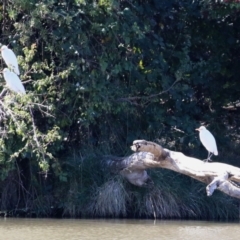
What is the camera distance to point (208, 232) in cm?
952

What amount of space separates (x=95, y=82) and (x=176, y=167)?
2384 mm

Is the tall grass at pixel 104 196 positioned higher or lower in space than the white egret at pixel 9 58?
lower

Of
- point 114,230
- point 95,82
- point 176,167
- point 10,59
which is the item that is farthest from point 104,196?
point 10,59

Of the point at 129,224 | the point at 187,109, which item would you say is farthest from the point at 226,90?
the point at 129,224

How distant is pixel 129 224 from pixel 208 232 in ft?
3.83

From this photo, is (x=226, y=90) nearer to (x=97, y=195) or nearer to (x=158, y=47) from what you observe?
(x=158, y=47)

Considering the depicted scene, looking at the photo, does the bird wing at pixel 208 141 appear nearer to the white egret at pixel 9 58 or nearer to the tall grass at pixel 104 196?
the tall grass at pixel 104 196

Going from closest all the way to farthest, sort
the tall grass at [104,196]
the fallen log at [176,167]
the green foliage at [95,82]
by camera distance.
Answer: the fallen log at [176,167]
the green foliage at [95,82]
the tall grass at [104,196]

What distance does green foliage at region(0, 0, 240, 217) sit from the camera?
412 inches

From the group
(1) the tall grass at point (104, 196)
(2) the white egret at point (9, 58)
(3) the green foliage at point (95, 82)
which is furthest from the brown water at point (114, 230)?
(2) the white egret at point (9, 58)

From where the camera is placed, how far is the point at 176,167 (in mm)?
8906

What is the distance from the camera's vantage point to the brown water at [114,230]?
8969mm

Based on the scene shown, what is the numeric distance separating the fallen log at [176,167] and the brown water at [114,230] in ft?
2.33

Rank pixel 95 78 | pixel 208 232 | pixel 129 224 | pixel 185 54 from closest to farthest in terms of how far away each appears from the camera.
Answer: pixel 208 232
pixel 129 224
pixel 95 78
pixel 185 54
